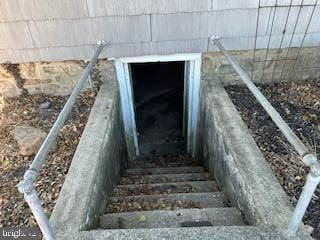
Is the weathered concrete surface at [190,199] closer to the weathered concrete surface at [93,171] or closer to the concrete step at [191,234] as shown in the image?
the weathered concrete surface at [93,171]

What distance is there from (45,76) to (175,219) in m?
2.45

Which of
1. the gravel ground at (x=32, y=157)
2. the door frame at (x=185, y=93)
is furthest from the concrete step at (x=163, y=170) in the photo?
the gravel ground at (x=32, y=157)

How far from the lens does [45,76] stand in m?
3.70

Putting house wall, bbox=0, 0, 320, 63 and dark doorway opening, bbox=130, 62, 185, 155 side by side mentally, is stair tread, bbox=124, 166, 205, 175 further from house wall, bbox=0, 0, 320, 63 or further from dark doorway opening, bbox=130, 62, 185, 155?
house wall, bbox=0, 0, 320, 63

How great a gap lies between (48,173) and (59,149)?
334mm

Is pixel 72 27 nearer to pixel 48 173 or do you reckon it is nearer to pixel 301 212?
pixel 48 173

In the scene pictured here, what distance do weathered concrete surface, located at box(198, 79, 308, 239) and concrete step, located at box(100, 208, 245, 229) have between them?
13 centimetres

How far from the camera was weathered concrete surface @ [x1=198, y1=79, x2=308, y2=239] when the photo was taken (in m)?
2.06

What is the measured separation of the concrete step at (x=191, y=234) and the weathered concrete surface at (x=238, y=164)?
89 mm

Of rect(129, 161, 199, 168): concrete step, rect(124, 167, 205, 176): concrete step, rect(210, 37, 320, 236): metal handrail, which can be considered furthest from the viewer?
rect(129, 161, 199, 168): concrete step

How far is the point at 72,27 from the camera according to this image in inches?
129

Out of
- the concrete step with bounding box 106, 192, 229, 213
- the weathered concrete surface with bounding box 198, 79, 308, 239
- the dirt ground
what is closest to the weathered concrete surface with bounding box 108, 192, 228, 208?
the concrete step with bounding box 106, 192, 229, 213

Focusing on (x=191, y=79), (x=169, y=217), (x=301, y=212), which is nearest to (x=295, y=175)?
(x=301, y=212)

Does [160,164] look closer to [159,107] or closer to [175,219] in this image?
[159,107]
